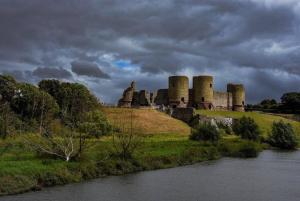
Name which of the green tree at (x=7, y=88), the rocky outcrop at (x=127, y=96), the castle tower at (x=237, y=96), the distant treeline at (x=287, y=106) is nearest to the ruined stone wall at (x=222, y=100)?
the castle tower at (x=237, y=96)

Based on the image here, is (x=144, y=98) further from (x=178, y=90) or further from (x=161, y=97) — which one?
(x=178, y=90)

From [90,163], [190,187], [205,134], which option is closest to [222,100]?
[205,134]

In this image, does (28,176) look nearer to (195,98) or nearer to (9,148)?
(9,148)

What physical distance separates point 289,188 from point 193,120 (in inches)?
1664

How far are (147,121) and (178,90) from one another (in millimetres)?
16705

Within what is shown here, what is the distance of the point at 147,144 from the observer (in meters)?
47.2

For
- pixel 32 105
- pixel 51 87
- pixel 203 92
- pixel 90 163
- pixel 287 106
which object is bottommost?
pixel 90 163

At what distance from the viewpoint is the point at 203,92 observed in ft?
278

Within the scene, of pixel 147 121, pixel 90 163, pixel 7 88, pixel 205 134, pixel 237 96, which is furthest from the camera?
pixel 237 96

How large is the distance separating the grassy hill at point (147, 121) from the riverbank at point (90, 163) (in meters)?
12.5

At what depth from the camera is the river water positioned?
25844 mm

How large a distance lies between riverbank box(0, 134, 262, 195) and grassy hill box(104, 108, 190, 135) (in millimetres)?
12519

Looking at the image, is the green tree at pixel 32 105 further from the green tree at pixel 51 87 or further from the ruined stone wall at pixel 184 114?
the ruined stone wall at pixel 184 114

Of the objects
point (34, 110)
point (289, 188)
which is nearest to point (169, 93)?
point (34, 110)
